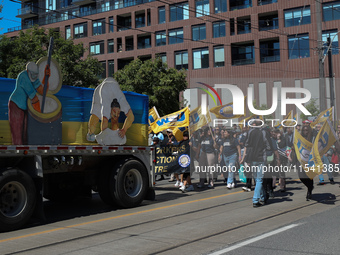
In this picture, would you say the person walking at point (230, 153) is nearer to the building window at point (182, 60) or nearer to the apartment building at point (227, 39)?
the apartment building at point (227, 39)

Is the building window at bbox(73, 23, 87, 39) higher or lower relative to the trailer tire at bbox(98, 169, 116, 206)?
higher

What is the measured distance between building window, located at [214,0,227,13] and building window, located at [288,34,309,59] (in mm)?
7987

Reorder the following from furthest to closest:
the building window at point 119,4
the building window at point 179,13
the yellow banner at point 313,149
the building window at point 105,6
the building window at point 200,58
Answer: the building window at point 105,6 → the building window at point 119,4 → the building window at point 179,13 → the building window at point 200,58 → the yellow banner at point 313,149

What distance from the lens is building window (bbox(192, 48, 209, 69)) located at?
46062mm

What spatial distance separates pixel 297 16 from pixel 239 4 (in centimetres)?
646

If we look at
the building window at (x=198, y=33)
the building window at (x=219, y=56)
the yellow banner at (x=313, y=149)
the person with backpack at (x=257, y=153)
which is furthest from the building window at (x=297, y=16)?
the person with backpack at (x=257, y=153)

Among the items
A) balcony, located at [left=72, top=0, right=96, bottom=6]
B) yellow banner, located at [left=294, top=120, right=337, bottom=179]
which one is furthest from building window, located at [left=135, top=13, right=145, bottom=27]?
yellow banner, located at [left=294, top=120, right=337, bottom=179]

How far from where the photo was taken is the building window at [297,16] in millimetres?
42094

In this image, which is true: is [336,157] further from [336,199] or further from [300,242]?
[300,242]

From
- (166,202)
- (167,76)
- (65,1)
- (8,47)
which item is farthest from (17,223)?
(65,1)

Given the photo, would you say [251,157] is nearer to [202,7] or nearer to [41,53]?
[41,53]

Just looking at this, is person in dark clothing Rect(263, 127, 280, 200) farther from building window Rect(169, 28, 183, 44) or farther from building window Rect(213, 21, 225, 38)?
building window Rect(169, 28, 183, 44)

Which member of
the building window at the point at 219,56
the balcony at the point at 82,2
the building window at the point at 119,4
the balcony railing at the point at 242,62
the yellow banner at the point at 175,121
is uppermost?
the balcony at the point at 82,2

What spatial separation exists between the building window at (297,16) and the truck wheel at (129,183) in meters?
36.9
